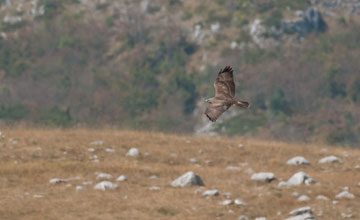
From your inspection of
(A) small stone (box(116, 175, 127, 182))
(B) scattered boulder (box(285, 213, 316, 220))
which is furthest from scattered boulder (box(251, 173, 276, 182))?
(A) small stone (box(116, 175, 127, 182))

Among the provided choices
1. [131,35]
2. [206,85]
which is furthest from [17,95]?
[131,35]

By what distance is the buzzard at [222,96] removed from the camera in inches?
Answer: 500

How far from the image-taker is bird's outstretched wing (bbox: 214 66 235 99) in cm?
1315

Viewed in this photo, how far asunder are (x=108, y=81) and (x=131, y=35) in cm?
2566

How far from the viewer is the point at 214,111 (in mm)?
12680

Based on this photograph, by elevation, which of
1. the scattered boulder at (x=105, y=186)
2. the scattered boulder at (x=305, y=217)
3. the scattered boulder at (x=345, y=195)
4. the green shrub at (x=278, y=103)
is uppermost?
the green shrub at (x=278, y=103)

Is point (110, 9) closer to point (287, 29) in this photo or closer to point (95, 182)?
point (287, 29)

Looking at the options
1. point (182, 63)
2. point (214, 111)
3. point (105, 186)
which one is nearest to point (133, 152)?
point (105, 186)

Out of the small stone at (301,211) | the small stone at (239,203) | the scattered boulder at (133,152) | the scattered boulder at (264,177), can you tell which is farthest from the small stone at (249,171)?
the small stone at (301,211)

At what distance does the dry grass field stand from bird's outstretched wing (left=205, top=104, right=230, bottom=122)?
5.80 m

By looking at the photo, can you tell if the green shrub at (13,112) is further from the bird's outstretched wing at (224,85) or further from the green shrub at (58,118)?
the bird's outstretched wing at (224,85)

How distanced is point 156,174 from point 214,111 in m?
9.72

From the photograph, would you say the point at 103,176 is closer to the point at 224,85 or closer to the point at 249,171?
the point at 249,171

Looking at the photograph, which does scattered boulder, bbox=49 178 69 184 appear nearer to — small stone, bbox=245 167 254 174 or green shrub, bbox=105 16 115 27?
small stone, bbox=245 167 254 174
